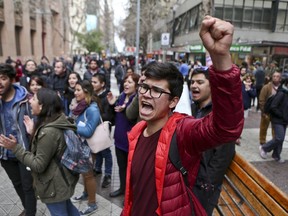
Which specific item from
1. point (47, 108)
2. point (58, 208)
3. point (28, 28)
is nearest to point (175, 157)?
point (47, 108)

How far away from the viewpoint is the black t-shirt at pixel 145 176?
5.33 ft

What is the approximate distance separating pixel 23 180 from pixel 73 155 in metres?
0.95

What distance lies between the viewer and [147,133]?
1779mm

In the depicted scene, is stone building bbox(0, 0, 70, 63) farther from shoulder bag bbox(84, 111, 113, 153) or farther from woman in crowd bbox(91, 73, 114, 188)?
shoulder bag bbox(84, 111, 113, 153)

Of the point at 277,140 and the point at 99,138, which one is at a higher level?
the point at 99,138

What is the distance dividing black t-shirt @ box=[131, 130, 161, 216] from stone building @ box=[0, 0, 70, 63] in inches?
746

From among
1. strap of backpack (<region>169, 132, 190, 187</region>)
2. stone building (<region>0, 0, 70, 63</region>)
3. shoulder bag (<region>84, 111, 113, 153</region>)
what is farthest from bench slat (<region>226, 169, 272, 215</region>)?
stone building (<region>0, 0, 70, 63</region>)

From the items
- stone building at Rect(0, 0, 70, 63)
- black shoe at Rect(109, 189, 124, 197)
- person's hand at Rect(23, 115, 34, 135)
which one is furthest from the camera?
stone building at Rect(0, 0, 70, 63)

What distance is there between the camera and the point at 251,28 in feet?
87.3

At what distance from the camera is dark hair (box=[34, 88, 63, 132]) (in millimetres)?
2525

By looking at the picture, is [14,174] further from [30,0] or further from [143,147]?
[30,0]

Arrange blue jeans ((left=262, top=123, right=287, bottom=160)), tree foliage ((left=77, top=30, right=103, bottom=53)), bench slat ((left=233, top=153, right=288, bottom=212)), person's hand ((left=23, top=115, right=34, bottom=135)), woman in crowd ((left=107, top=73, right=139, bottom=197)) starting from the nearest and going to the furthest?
bench slat ((left=233, top=153, right=288, bottom=212)) → person's hand ((left=23, top=115, right=34, bottom=135)) → woman in crowd ((left=107, top=73, right=139, bottom=197)) → blue jeans ((left=262, top=123, right=287, bottom=160)) → tree foliage ((left=77, top=30, right=103, bottom=53))

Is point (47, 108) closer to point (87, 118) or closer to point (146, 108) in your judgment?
point (87, 118)

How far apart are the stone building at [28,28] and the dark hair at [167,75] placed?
18.9 meters
